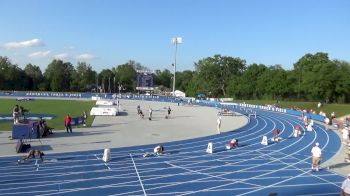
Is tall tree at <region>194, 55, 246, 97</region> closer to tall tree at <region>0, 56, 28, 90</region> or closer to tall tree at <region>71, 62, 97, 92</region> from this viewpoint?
tall tree at <region>71, 62, 97, 92</region>

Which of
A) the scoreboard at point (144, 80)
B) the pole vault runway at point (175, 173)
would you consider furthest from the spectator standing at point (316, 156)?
the scoreboard at point (144, 80)

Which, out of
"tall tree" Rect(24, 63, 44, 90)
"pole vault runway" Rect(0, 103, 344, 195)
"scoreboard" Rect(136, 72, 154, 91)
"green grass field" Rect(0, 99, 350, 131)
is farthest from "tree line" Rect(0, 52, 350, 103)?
"pole vault runway" Rect(0, 103, 344, 195)

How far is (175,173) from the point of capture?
1672 cm

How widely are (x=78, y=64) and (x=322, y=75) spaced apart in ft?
279

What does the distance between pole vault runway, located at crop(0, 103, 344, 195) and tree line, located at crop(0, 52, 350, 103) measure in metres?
52.4

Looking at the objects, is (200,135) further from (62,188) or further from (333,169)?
(62,188)

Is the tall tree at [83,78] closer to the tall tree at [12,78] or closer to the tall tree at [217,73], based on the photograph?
the tall tree at [12,78]

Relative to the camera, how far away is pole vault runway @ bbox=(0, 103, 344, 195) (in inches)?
560

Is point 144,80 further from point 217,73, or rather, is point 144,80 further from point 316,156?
point 316,156

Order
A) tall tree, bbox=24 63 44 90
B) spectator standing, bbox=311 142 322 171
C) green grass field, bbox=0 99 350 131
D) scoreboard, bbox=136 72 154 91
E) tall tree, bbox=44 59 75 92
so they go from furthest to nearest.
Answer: tall tree, bbox=44 59 75 92 < tall tree, bbox=24 63 44 90 < scoreboard, bbox=136 72 154 91 < green grass field, bbox=0 99 350 131 < spectator standing, bbox=311 142 322 171

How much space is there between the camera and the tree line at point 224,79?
2827 inches

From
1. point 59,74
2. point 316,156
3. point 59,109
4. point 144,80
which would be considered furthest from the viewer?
point 59,74

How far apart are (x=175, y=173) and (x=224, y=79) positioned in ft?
305

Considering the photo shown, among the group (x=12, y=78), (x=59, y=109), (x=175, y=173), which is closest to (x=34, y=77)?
(x=12, y=78)
